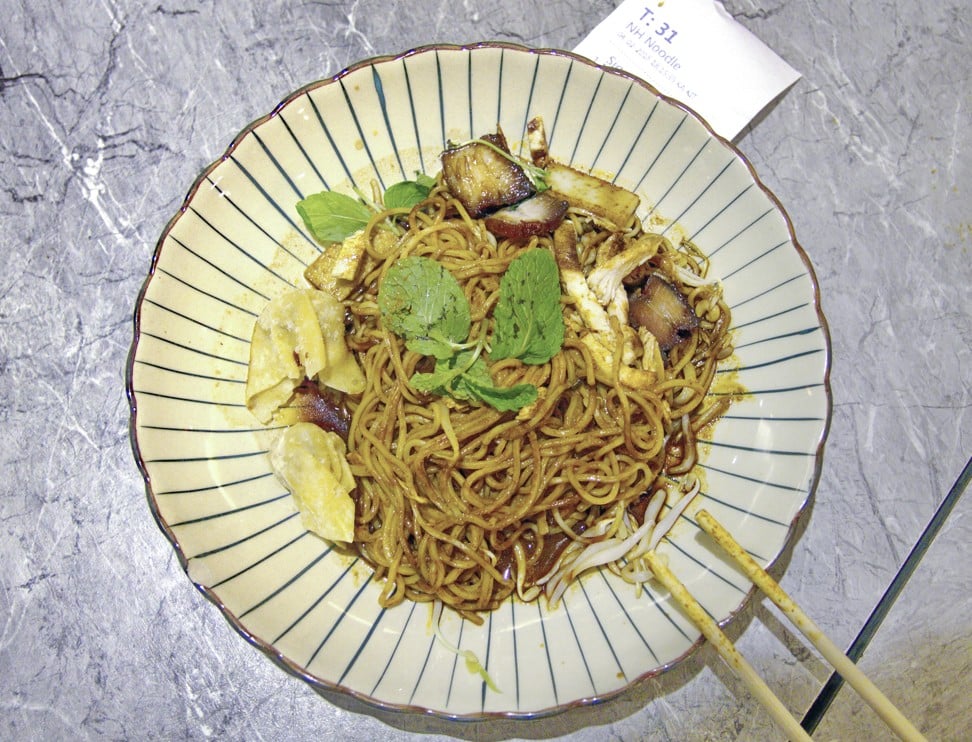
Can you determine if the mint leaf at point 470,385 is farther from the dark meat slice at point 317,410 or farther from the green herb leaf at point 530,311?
the dark meat slice at point 317,410

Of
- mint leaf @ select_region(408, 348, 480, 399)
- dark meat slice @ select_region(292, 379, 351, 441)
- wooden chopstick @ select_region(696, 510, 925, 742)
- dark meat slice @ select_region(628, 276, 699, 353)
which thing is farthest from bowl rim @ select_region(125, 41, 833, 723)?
mint leaf @ select_region(408, 348, 480, 399)

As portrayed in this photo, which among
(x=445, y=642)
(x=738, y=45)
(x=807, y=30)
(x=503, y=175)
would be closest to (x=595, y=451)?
(x=445, y=642)

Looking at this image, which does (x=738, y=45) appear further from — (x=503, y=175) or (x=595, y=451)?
(x=595, y=451)

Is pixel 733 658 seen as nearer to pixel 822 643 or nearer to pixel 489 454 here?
pixel 822 643

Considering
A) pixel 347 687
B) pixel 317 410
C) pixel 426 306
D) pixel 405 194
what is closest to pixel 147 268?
pixel 317 410

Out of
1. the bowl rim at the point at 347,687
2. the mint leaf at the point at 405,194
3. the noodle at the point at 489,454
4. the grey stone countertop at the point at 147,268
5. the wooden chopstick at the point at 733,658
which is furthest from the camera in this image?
the grey stone countertop at the point at 147,268

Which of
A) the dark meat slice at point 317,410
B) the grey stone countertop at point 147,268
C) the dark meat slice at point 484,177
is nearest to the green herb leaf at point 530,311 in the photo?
the dark meat slice at point 484,177
